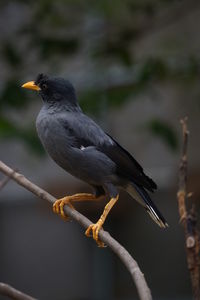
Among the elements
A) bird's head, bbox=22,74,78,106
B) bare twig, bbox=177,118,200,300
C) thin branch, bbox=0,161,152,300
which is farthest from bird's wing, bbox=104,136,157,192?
bare twig, bbox=177,118,200,300

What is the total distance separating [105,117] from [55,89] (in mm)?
4157

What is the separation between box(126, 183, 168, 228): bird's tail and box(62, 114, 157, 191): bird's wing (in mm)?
49

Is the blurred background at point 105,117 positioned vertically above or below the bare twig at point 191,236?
above

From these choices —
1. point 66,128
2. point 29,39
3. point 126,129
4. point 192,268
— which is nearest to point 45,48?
point 29,39

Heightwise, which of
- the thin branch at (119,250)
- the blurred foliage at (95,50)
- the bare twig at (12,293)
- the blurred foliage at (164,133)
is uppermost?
the blurred foliage at (95,50)

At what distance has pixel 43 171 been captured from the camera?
989 cm

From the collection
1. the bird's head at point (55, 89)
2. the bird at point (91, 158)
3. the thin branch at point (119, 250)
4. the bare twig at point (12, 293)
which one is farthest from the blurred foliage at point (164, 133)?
the bare twig at point (12, 293)

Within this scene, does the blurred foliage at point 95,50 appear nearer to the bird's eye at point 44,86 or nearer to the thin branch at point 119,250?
the bird's eye at point 44,86

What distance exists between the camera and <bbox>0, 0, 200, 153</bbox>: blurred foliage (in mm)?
6770

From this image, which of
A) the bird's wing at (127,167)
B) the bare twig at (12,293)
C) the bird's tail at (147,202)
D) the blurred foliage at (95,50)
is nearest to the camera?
the bare twig at (12,293)

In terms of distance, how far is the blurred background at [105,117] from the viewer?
7.04 metres

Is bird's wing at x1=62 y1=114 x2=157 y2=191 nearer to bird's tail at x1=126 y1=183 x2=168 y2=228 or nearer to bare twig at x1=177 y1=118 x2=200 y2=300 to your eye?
bird's tail at x1=126 y1=183 x2=168 y2=228

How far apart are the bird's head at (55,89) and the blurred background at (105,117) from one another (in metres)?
2.13

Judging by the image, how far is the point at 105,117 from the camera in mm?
8727
